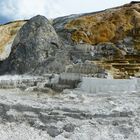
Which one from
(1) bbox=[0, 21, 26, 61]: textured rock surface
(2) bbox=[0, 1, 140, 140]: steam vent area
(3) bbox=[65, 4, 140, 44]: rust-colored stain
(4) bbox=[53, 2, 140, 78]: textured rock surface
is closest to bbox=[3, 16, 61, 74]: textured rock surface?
(2) bbox=[0, 1, 140, 140]: steam vent area

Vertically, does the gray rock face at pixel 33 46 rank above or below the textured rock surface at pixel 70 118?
above

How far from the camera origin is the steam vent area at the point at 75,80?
12.8 metres

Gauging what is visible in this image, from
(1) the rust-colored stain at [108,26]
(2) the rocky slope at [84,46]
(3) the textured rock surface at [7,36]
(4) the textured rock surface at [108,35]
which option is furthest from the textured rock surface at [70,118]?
(3) the textured rock surface at [7,36]

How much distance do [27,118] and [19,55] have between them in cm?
771

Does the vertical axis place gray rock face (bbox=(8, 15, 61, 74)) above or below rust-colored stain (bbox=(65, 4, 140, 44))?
below

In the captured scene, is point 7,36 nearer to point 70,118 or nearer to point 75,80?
point 75,80

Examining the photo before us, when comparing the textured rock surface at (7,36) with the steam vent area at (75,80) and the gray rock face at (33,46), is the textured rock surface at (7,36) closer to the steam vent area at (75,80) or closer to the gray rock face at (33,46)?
the steam vent area at (75,80)

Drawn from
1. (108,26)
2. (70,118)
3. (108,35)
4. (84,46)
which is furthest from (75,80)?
(108,26)

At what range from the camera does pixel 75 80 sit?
16.7 metres

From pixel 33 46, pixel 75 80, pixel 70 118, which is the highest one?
pixel 33 46

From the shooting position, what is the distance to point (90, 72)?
717 inches

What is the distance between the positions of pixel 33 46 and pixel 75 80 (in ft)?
15.5

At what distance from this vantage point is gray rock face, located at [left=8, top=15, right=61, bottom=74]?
20.1m

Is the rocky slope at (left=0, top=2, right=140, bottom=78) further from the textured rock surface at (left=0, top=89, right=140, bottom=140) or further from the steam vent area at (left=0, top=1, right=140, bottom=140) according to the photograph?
the textured rock surface at (left=0, top=89, right=140, bottom=140)
